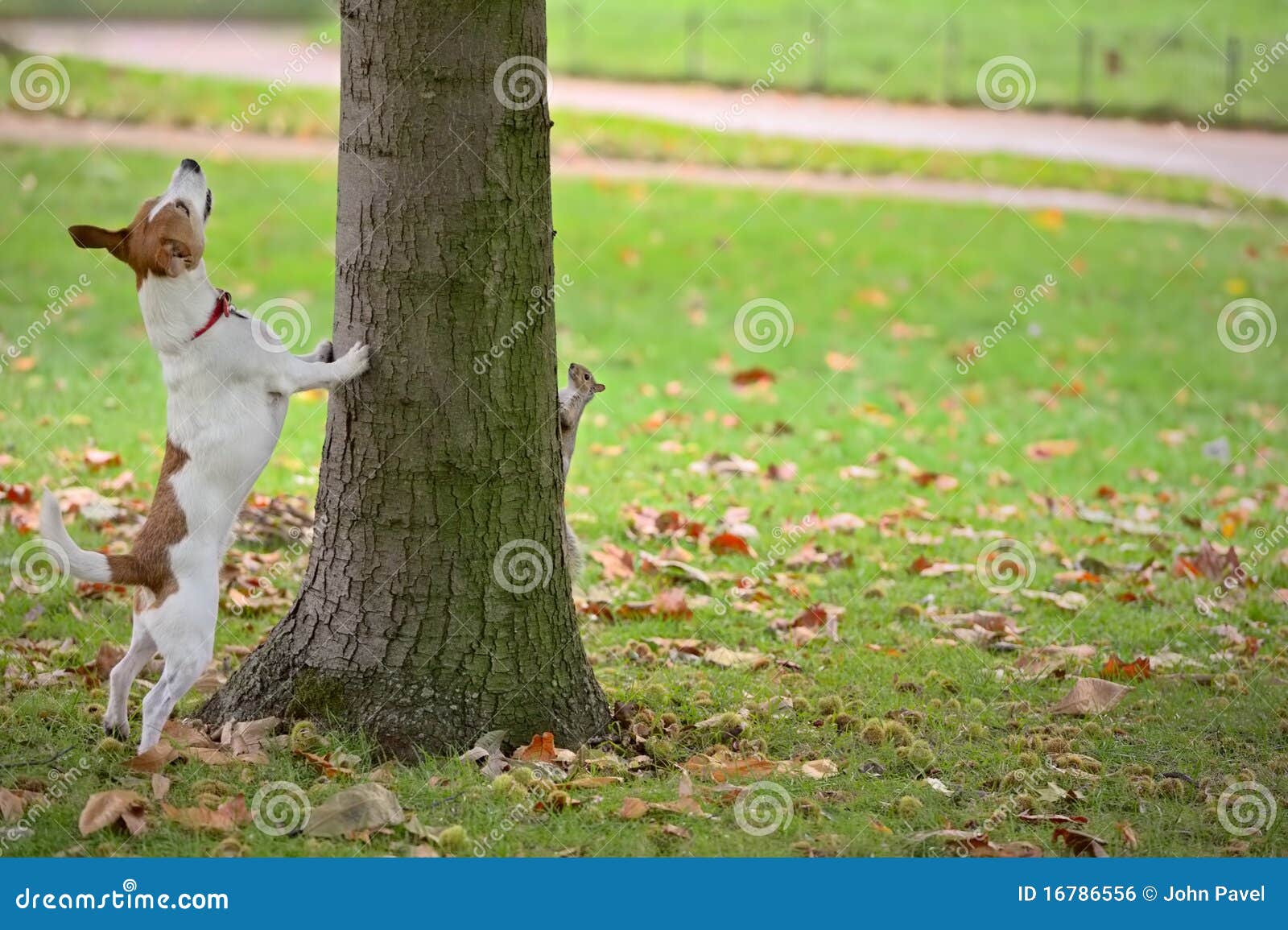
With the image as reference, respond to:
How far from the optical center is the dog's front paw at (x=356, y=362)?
4402 millimetres

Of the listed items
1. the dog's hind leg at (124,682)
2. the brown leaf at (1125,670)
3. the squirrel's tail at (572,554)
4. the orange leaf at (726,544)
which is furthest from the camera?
the orange leaf at (726,544)

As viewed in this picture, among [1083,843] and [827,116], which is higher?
[827,116]

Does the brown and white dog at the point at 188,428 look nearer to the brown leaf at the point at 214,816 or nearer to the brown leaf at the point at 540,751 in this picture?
the brown leaf at the point at 214,816

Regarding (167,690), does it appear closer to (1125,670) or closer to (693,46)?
(1125,670)

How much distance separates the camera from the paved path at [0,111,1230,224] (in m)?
14.0

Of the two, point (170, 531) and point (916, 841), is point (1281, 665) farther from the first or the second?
point (170, 531)

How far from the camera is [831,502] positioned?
768 centimetres

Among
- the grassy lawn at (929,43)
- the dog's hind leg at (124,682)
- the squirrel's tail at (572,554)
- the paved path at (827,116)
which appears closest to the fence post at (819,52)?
the grassy lawn at (929,43)

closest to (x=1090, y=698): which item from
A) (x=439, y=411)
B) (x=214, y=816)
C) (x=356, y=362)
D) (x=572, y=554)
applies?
(x=572, y=554)

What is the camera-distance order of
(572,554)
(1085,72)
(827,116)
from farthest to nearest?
(1085,72) → (827,116) → (572,554)

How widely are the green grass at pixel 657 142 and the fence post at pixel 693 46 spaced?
15.1 ft

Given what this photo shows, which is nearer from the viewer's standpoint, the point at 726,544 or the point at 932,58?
the point at 726,544

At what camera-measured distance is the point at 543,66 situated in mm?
4449

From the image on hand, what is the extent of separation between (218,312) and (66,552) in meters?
0.87
